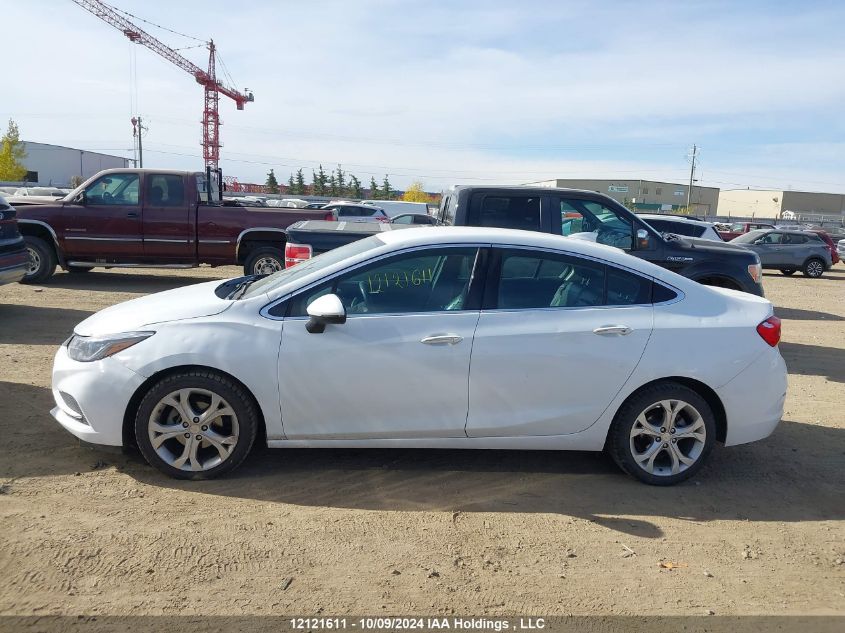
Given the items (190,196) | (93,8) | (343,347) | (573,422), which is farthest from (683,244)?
(93,8)

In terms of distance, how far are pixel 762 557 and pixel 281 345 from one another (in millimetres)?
2926

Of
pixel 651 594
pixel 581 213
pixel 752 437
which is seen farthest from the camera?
pixel 581 213

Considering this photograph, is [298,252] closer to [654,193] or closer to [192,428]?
[192,428]

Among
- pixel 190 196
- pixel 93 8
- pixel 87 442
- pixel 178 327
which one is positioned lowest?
pixel 87 442

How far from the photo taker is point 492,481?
452 centimetres

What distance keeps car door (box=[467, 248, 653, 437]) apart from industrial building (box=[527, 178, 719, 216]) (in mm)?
81486

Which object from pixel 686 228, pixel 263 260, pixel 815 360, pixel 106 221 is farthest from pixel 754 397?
pixel 686 228

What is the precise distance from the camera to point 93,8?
8031 cm

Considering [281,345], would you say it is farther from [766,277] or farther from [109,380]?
[766,277]

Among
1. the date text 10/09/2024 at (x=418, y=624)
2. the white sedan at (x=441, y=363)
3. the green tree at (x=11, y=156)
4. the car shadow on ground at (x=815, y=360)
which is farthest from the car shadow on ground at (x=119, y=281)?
the green tree at (x=11, y=156)

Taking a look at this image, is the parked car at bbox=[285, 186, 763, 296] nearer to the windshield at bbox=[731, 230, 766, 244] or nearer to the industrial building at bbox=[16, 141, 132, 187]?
the windshield at bbox=[731, 230, 766, 244]

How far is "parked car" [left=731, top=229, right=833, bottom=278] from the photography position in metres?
22.5

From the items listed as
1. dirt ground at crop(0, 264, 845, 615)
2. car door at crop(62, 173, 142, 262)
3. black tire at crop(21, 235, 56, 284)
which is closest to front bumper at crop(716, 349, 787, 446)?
dirt ground at crop(0, 264, 845, 615)

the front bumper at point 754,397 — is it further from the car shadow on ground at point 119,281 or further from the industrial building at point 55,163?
the industrial building at point 55,163
